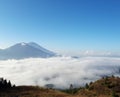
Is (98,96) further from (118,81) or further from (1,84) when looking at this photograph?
(1,84)

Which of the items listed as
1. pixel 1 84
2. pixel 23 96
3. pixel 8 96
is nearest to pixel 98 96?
pixel 23 96

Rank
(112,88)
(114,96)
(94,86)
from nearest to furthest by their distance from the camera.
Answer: (114,96), (112,88), (94,86)

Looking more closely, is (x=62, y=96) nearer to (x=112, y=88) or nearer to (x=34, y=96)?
(x=34, y=96)

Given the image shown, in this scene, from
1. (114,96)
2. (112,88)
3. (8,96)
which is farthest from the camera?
(112,88)

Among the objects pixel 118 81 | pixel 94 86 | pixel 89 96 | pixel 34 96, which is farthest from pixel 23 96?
pixel 118 81

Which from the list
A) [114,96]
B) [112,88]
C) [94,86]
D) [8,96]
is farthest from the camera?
[94,86]

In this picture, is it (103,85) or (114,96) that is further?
(103,85)

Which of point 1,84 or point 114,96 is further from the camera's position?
point 1,84

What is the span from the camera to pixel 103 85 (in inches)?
3959

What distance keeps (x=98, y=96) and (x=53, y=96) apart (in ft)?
49.2

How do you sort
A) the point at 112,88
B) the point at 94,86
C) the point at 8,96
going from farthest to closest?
the point at 94,86, the point at 112,88, the point at 8,96

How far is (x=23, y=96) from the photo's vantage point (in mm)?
75188

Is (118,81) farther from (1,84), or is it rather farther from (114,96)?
(1,84)

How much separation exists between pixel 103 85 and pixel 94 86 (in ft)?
12.6
